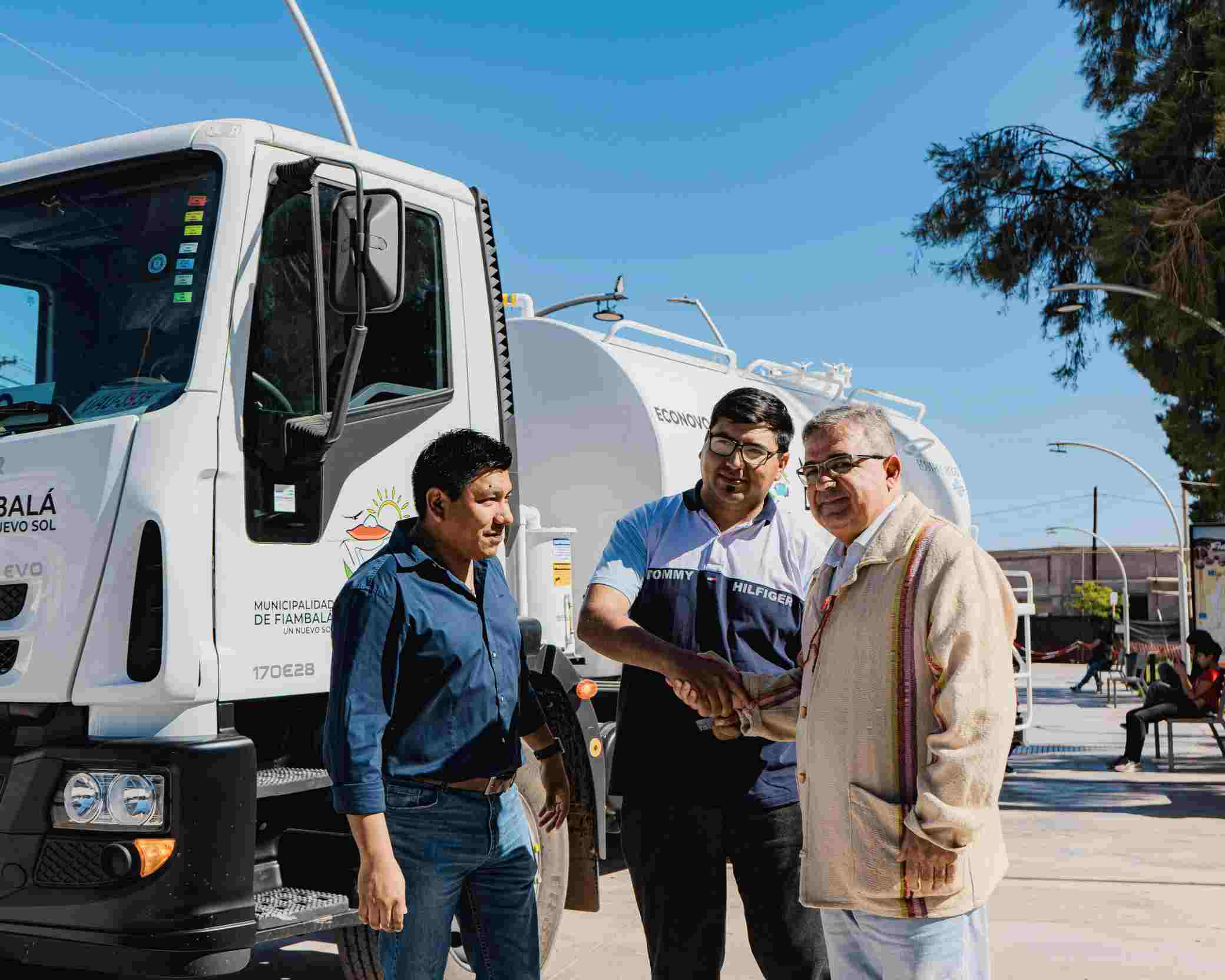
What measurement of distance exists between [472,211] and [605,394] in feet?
6.82

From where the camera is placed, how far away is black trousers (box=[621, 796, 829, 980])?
3400 mm

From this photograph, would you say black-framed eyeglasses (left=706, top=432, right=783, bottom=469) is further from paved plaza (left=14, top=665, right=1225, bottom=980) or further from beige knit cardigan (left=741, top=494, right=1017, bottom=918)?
paved plaza (left=14, top=665, right=1225, bottom=980)

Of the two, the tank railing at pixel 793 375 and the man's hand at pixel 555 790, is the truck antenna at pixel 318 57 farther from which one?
the man's hand at pixel 555 790

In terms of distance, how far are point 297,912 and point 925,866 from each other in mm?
2106

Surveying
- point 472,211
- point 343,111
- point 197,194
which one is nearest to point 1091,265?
point 343,111

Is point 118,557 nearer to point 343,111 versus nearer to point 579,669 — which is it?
point 579,669

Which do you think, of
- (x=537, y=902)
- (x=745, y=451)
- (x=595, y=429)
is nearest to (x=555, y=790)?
(x=745, y=451)

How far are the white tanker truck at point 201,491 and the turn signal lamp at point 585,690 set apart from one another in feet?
1.43

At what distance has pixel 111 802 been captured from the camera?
11.8 ft

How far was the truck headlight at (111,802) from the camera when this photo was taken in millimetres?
3572

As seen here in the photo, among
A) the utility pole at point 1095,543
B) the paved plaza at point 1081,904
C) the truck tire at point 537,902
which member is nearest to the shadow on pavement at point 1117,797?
the paved plaza at point 1081,904

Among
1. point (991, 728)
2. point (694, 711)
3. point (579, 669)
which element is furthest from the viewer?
point (579, 669)

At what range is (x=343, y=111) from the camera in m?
12.9

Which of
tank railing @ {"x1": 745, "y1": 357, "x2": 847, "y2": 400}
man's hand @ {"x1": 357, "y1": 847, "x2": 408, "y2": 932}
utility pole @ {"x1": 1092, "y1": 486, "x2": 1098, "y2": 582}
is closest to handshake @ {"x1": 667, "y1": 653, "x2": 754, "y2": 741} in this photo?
man's hand @ {"x1": 357, "y1": 847, "x2": 408, "y2": 932}
